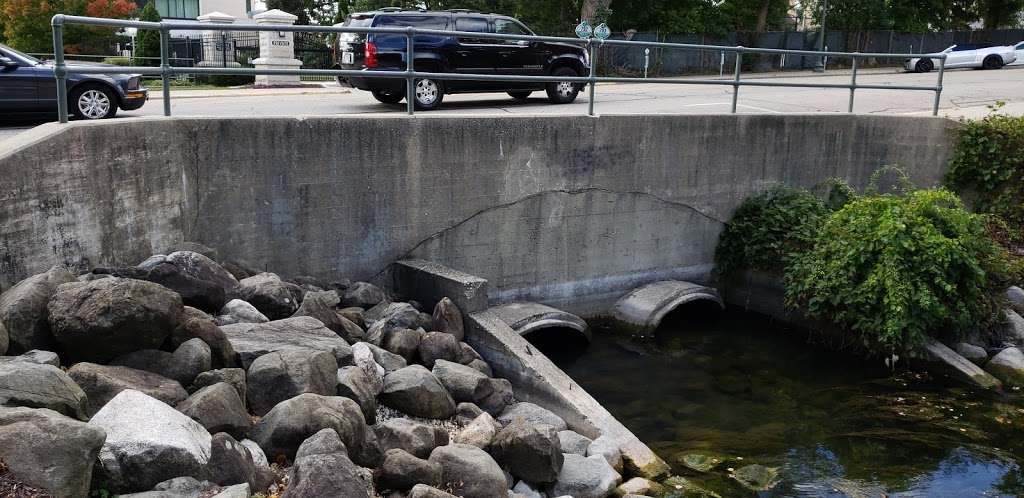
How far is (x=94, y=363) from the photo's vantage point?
5.99 meters

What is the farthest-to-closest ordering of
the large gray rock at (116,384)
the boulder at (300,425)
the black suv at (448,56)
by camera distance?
1. the black suv at (448,56)
2. the boulder at (300,425)
3. the large gray rock at (116,384)

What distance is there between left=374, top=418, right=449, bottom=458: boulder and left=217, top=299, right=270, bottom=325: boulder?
1.73 meters

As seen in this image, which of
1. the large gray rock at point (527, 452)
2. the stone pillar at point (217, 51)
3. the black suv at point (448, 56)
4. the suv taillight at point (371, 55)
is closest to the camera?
the large gray rock at point (527, 452)

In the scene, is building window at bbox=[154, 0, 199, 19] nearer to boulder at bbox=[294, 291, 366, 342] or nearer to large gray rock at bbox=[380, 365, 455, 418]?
boulder at bbox=[294, 291, 366, 342]

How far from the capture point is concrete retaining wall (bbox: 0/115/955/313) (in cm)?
799

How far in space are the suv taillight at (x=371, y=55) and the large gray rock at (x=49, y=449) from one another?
9.64 meters

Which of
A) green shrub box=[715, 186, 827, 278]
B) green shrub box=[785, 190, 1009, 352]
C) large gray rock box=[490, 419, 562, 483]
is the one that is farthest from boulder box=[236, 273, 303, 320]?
green shrub box=[715, 186, 827, 278]

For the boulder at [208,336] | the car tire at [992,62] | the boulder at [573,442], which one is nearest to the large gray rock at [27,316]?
the boulder at [208,336]

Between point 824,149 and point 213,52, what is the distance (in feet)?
31.4

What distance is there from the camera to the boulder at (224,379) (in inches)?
243

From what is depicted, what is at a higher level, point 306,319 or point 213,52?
point 213,52

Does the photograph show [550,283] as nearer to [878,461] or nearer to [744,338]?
[744,338]

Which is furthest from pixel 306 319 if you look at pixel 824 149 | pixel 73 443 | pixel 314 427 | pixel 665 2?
pixel 665 2

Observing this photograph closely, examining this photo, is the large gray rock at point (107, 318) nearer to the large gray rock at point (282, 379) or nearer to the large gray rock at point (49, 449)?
the large gray rock at point (282, 379)
